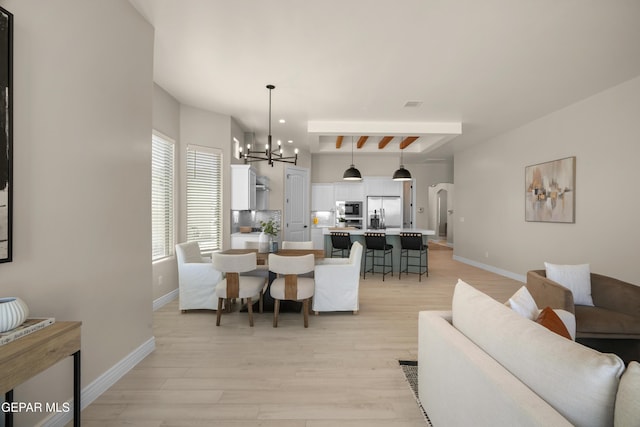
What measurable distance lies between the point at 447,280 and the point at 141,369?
→ 5292 millimetres

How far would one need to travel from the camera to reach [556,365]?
1073 millimetres

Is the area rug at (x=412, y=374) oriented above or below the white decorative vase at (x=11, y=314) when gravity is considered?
below

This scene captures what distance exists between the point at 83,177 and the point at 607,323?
13.6 ft

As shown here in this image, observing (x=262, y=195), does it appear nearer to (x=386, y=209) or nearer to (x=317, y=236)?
(x=317, y=236)

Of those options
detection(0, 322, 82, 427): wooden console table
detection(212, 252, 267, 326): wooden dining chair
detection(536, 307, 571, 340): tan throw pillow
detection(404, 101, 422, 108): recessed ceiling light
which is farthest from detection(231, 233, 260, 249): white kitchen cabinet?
detection(536, 307, 571, 340): tan throw pillow

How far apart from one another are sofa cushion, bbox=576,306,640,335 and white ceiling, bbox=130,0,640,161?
2.58m

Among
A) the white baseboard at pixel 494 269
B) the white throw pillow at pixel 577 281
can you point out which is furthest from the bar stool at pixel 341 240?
the white throw pillow at pixel 577 281

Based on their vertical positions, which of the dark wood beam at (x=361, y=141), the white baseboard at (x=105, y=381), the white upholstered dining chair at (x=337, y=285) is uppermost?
the dark wood beam at (x=361, y=141)

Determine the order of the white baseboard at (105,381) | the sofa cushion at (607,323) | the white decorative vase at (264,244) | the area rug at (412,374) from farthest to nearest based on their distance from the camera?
1. the white decorative vase at (264,244)
2. the sofa cushion at (607,323)
3. the area rug at (412,374)
4. the white baseboard at (105,381)

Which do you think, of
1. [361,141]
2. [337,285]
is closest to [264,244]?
[337,285]

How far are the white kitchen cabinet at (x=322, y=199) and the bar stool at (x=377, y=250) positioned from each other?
275 cm

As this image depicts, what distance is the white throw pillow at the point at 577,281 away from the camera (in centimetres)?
299

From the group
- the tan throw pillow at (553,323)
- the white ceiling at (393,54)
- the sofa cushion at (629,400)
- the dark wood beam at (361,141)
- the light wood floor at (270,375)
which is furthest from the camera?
the dark wood beam at (361,141)

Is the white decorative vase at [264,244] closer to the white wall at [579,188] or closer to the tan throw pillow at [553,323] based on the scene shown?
the tan throw pillow at [553,323]
